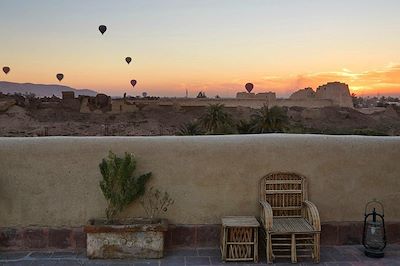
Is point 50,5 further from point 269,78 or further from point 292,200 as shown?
point 269,78

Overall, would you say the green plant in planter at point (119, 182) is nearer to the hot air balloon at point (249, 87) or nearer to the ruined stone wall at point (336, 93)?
the ruined stone wall at point (336, 93)

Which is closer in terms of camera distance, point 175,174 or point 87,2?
point 175,174

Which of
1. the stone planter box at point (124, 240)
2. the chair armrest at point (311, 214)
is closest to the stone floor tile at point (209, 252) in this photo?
the stone planter box at point (124, 240)

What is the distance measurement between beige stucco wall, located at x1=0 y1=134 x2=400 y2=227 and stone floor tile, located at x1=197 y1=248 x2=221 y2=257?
1.12 feet

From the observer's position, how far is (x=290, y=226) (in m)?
4.89

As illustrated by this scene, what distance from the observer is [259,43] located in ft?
86.8

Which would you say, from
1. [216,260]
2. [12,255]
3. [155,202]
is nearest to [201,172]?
[155,202]

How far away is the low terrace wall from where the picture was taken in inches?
203

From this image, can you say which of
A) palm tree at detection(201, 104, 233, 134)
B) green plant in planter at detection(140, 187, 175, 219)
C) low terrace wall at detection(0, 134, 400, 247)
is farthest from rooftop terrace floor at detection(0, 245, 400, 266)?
palm tree at detection(201, 104, 233, 134)

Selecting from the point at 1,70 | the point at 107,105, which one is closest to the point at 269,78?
the point at 107,105

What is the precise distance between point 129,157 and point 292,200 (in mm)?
2118

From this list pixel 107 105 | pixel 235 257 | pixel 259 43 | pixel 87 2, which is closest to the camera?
pixel 235 257

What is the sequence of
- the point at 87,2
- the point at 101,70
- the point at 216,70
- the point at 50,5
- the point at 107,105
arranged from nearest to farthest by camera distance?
the point at 87,2
the point at 50,5
the point at 216,70
the point at 107,105
the point at 101,70

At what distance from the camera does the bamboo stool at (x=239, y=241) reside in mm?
4844
